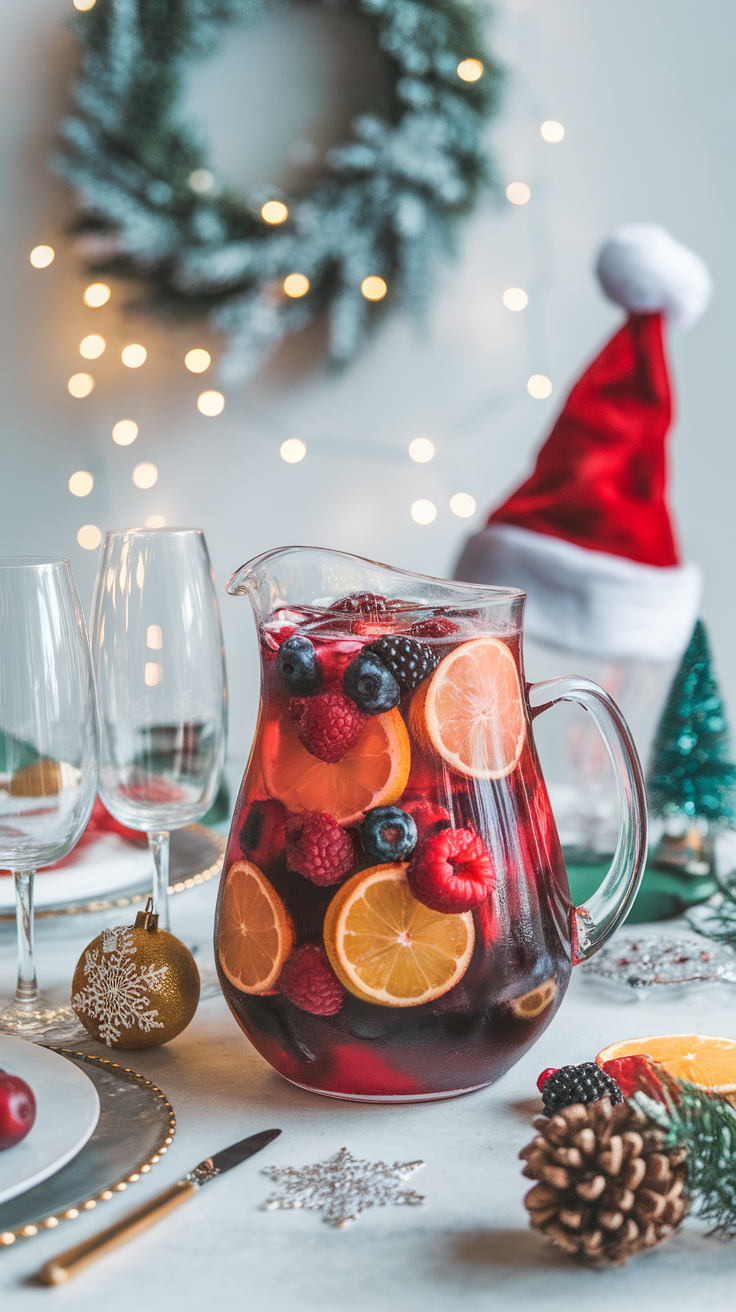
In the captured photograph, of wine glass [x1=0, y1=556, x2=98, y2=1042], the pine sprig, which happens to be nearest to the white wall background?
wine glass [x1=0, y1=556, x2=98, y2=1042]

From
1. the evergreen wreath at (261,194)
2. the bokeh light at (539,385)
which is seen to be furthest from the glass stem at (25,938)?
the bokeh light at (539,385)

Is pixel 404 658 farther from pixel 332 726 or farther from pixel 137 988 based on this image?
pixel 137 988

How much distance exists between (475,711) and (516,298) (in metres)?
2.10

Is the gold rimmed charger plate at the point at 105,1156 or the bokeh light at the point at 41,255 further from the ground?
the bokeh light at the point at 41,255

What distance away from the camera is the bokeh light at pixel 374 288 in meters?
2.38

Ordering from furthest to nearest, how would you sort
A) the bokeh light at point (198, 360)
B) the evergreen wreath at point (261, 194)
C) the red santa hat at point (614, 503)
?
1. the bokeh light at point (198, 360)
2. the evergreen wreath at point (261, 194)
3. the red santa hat at point (614, 503)

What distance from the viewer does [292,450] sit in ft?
8.43

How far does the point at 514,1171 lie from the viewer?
0.54 meters

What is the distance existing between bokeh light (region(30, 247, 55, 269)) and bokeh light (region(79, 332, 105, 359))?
183mm

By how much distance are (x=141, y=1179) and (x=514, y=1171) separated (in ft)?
0.57

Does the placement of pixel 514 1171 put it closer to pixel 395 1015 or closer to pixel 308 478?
pixel 395 1015

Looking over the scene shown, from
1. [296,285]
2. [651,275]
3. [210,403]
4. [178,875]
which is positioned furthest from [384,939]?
[210,403]

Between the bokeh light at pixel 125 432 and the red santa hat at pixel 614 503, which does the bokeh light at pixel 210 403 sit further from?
the red santa hat at pixel 614 503

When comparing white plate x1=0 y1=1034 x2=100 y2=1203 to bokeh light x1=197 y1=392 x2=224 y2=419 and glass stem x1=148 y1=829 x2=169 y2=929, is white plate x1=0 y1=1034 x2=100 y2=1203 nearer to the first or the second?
glass stem x1=148 y1=829 x2=169 y2=929
